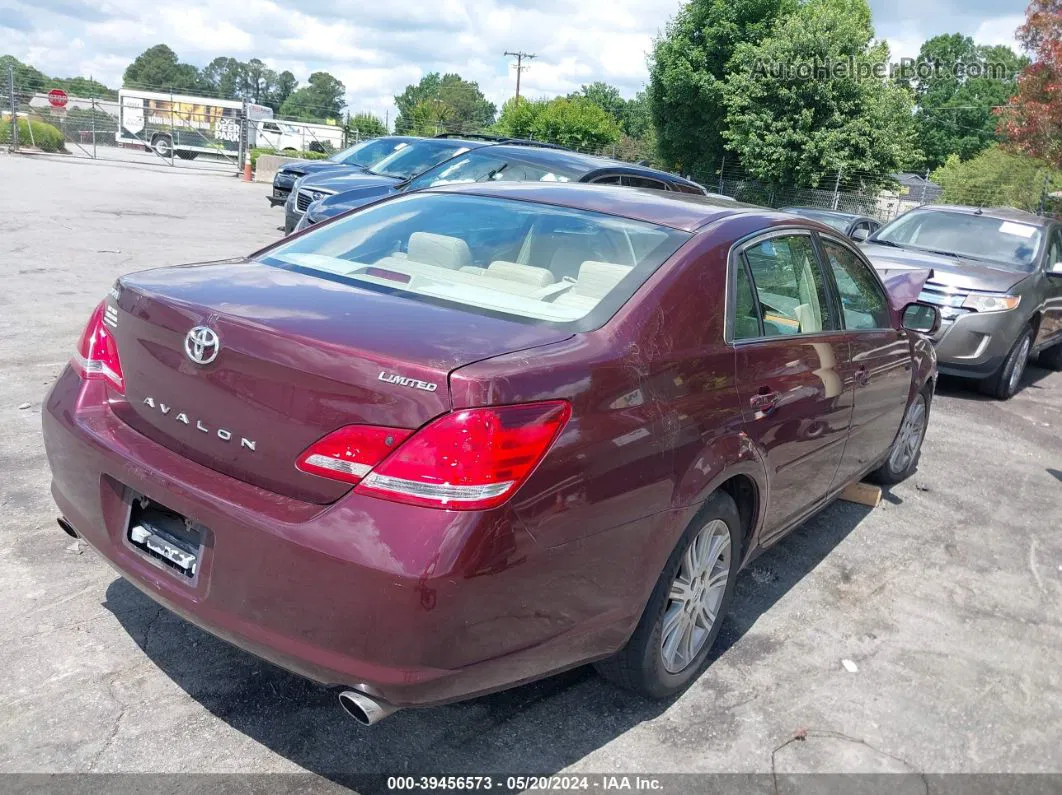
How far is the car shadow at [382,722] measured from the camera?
2850mm

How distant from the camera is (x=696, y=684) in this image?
3.48 metres

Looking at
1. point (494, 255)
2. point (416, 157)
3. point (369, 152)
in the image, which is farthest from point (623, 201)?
point (369, 152)

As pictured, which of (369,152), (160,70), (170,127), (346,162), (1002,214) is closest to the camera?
(1002,214)

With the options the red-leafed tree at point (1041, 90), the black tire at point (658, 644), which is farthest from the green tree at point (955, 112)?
the black tire at point (658, 644)

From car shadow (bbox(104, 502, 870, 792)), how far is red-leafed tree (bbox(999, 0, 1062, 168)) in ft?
63.6

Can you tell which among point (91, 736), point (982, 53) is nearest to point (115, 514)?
point (91, 736)

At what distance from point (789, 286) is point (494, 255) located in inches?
51.0

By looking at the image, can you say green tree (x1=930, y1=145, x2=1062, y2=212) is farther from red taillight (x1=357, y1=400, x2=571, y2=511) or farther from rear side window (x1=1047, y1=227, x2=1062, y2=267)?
red taillight (x1=357, y1=400, x2=571, y2=511)

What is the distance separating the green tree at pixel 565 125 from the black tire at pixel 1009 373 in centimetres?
3741

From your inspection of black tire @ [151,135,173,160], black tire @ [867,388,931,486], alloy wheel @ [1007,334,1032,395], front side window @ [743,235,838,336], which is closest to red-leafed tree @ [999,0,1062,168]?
alloy wheel @ [1007,334,1032,395]

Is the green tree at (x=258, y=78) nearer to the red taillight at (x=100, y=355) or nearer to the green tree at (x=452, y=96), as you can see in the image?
the green tree at (x=452, y=96)

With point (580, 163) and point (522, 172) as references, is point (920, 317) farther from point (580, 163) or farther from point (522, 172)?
point (522, 172)

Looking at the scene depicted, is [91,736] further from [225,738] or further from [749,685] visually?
[749,685]

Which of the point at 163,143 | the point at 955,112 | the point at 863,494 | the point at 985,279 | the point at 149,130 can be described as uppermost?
the point at 955,112
